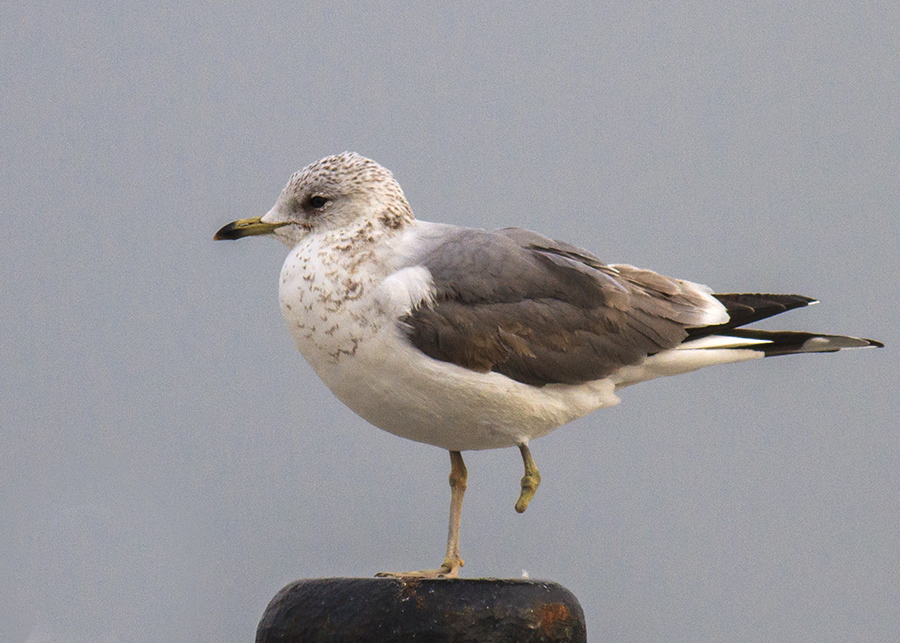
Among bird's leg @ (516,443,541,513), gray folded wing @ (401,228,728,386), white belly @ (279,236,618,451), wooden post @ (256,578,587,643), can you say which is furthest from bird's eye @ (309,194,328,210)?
wooden post @ (256,578,587,643)

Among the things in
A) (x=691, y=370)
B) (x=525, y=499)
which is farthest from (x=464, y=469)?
(x=691, y=370)

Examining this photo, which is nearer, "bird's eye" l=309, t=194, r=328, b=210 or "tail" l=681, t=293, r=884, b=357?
"bird's eye" l=309, t=194, r=328, b=210

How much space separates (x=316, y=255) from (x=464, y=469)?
108 cm

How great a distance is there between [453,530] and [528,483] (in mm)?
416

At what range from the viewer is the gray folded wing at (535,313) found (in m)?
3.85

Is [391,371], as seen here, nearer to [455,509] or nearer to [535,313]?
[535,313]

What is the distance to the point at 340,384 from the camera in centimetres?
394

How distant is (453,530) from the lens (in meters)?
4.21

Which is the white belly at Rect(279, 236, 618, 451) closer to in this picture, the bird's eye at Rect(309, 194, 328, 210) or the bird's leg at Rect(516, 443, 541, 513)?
the bird's leg at Rect(516, 443, 541, 513)

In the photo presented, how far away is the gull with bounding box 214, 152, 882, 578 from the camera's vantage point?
3834 mm

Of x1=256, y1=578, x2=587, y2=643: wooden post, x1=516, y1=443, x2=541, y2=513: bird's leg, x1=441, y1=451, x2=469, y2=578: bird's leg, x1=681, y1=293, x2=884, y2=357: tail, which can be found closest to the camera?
x1=256, y1=578, x2=587, y2=643: wooden post

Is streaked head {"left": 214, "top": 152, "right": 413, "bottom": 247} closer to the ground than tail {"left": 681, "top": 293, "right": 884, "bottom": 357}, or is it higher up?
higher up

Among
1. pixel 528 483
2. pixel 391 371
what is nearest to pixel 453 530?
pixel 528 483

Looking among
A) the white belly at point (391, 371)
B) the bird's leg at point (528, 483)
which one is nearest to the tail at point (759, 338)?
the white belly at point (391, 371)
